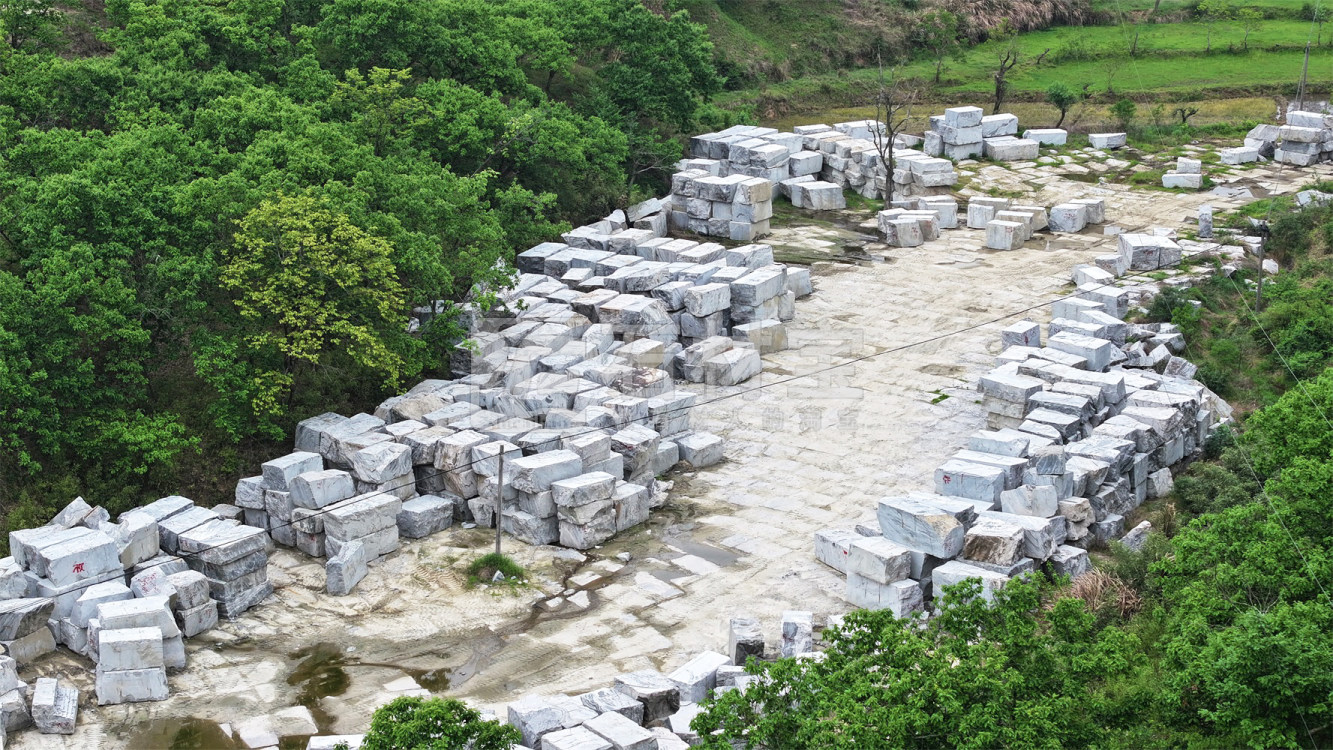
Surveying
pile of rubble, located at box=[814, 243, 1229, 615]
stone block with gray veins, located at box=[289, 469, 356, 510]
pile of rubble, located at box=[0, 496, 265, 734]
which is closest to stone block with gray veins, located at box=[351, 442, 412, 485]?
stone block with gray veins, located at box=[289, 469, 356, 510]

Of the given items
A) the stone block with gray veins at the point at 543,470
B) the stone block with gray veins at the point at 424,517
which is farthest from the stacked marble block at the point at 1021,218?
Result: the stone block with gray veins at the point at 424,517

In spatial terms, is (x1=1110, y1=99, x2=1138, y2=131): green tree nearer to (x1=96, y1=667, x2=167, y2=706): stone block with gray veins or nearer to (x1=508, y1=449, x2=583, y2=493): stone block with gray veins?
(x1=508, y1=449, x2=583, y2=493): stone block with gray veins

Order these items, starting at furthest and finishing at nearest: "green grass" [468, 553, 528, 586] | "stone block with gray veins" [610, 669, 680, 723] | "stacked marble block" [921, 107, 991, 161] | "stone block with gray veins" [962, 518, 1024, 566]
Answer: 1. "stacked marble block" [921, 107, 991, 161]
2. "green grass" [468, 553, 528, 586]
3. "stone block with gray veins" [962, 518, 1024, 566]
4. "stone block with gray veins" [610, 669, 680, 723]

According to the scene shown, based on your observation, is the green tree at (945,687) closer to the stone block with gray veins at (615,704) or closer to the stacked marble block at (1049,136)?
the stone block with gray veins at (615,704)

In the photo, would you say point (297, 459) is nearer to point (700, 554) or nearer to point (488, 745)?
point (700, 554)

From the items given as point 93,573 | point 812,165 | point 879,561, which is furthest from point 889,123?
point 93,573

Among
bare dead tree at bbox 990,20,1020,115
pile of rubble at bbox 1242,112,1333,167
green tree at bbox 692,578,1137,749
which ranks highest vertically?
bare dead tree at bbox 990,20,1020,115
